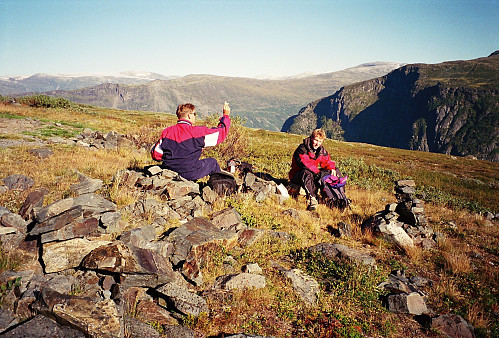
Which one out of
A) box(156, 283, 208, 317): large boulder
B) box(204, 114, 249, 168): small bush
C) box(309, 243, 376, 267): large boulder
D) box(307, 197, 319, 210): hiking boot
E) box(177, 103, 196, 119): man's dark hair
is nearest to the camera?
box(156, 283, 208, 317): large boulder

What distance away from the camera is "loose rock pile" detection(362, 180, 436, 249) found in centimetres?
687

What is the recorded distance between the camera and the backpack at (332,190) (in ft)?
30.2

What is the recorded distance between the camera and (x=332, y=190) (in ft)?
30.8

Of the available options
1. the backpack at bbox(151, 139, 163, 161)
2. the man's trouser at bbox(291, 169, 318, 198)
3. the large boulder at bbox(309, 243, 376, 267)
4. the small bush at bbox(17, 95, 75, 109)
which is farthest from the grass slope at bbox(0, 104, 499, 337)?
the small bush at bbox(17, 95, 75, 109)

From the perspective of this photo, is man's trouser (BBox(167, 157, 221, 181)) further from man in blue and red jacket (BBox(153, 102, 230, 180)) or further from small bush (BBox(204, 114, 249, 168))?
small bush (BBox(204, 114, 249, 168))

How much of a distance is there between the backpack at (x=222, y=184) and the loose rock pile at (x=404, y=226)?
422 cm

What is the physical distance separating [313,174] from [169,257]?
21.3 feet

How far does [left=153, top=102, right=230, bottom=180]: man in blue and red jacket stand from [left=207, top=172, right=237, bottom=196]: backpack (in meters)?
0.71

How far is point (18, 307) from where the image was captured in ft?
10.1

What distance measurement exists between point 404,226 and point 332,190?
8.56 feet

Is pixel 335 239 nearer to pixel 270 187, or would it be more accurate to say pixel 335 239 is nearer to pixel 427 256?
pixel 427 256

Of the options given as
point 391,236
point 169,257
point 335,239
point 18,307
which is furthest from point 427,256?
point 18,307

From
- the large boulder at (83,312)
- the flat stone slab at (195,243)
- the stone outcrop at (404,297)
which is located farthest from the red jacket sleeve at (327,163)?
the large boulder at (83,312)

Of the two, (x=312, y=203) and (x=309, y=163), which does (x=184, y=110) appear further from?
(x=312, y=203)
